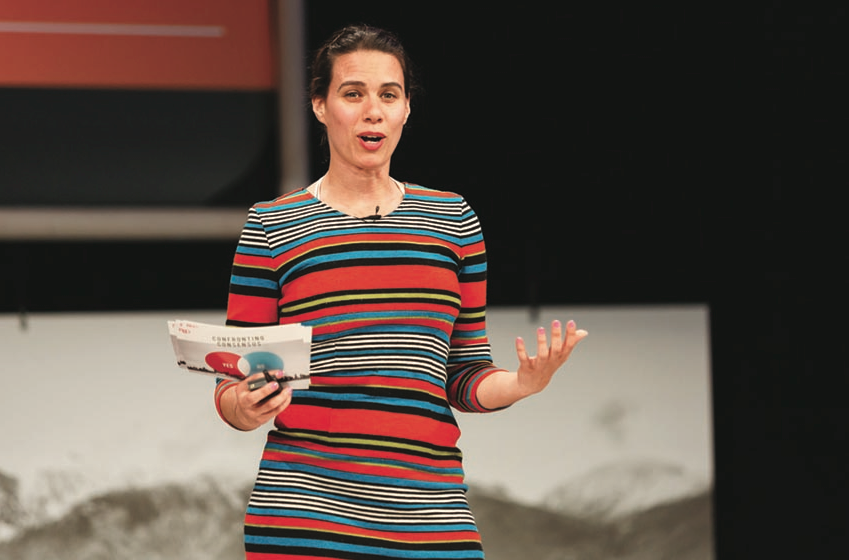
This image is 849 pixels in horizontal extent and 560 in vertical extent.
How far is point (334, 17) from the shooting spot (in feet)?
9.58

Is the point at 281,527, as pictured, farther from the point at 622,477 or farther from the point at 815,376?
the point at 815,376

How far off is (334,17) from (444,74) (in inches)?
12.7

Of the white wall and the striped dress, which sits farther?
the white wall

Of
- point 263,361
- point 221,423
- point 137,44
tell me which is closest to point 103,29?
point 137,44

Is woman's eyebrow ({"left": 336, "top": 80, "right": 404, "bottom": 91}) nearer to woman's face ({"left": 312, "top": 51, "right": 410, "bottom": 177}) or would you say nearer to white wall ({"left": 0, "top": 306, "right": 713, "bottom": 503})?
woman's face ({"left": 312, "top": 51, "right": 410, "bottom": 177})

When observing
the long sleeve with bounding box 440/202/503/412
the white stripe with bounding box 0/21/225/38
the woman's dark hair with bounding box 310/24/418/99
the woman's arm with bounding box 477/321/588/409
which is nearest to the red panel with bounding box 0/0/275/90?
the white stripe with bounding box 0/21/225/38

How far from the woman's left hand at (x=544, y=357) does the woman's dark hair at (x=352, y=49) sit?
1.32ft

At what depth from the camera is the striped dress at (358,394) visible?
4.63 feet

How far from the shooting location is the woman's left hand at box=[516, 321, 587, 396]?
140cm

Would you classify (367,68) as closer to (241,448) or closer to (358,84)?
(358,84)

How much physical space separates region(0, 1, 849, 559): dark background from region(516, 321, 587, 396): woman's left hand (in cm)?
154

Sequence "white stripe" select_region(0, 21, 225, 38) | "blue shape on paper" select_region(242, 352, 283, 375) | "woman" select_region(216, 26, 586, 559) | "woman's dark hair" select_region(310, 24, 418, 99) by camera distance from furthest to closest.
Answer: "white stripe" select_region(0, 21, 225, 38) < "woman's dark hair" select_region(310, 24, 418, 99) < "woman" select_region(216, 26, 586, 559) < "blue shape on paper" select_region(242, 352, 283, 375)

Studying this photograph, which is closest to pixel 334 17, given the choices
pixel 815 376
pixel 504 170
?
pixel 504 170

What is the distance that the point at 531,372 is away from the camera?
143cm
